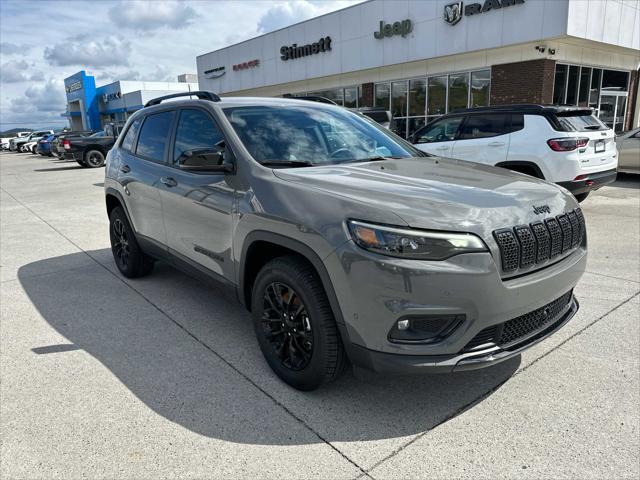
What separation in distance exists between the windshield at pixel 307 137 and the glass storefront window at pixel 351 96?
57.3 feet

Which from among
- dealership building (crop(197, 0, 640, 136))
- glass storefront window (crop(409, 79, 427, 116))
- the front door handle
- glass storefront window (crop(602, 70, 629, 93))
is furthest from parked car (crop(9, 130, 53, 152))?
the front door handle

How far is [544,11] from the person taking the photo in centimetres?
1331

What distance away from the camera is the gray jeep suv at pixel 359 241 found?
2375 mm

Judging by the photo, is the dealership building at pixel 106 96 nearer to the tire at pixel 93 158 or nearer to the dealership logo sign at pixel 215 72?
the dealership logo sign at pixel 215 72

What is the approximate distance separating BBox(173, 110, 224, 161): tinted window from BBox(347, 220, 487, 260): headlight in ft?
5.31

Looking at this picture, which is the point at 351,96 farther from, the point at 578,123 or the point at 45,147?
the point at 45,147

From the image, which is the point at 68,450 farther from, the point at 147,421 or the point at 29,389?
the point at 29,389

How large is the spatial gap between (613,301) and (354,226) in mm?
3144

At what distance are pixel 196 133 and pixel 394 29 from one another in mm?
15671

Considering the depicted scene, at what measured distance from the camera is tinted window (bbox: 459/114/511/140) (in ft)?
26.4

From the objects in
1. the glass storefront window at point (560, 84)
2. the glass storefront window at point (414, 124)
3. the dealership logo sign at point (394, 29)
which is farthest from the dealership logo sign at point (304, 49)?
the glass storefront window at point (560, 84)

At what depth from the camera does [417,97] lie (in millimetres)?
18359

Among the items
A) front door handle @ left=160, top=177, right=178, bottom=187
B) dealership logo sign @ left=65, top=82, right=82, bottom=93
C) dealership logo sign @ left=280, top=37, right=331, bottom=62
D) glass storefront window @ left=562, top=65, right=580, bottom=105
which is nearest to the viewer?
front door handle @ left=160, top=177, right=178, bottom=187

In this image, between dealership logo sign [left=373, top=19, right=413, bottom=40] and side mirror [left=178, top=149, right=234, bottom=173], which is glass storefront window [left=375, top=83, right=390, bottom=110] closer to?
dealership logo sign [left=373, top=19, right=413, bottom=40]
